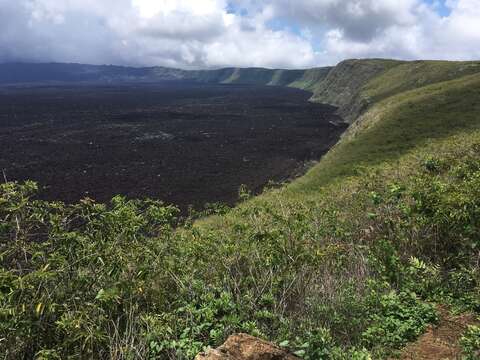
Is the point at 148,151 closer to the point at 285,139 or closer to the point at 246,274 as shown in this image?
the point at 285,139

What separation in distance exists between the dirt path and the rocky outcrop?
2.40 meters

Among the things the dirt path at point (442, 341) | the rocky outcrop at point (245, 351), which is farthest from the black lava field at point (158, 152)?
the rocky outcrop at point (245, 351)

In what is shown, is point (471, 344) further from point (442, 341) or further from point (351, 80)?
point (351, 80)

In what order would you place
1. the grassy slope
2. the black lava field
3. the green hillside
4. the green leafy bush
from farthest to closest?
the black lava field → the grassy slope → the green hillside → the green leafy bush

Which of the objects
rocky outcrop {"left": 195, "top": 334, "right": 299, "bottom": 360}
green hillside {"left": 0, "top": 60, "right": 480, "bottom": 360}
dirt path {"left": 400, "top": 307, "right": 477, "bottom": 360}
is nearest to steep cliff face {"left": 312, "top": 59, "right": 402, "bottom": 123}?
green hillside {"left": 0, "top": 60, "right": 480, "bottom": 360}

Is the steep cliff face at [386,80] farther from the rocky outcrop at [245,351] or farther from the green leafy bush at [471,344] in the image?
the rocky outcrop at [245,351]

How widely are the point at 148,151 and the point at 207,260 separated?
6526 cm

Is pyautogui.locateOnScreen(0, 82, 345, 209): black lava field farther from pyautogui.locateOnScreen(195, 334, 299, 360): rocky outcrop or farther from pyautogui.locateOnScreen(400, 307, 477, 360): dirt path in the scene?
pyautogui.locateOnScreen(195, 334, 299, 360): rocky outcrop

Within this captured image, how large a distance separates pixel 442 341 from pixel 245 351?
13.2ft

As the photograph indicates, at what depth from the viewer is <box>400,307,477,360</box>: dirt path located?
24.0 ft

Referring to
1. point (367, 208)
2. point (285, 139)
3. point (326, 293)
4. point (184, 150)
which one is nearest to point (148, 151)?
point (184, 150)

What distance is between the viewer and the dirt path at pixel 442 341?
732 centimetres

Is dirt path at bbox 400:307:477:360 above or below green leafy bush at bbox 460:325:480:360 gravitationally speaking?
below

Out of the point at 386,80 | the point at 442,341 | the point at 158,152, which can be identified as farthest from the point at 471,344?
the point at 386,80
